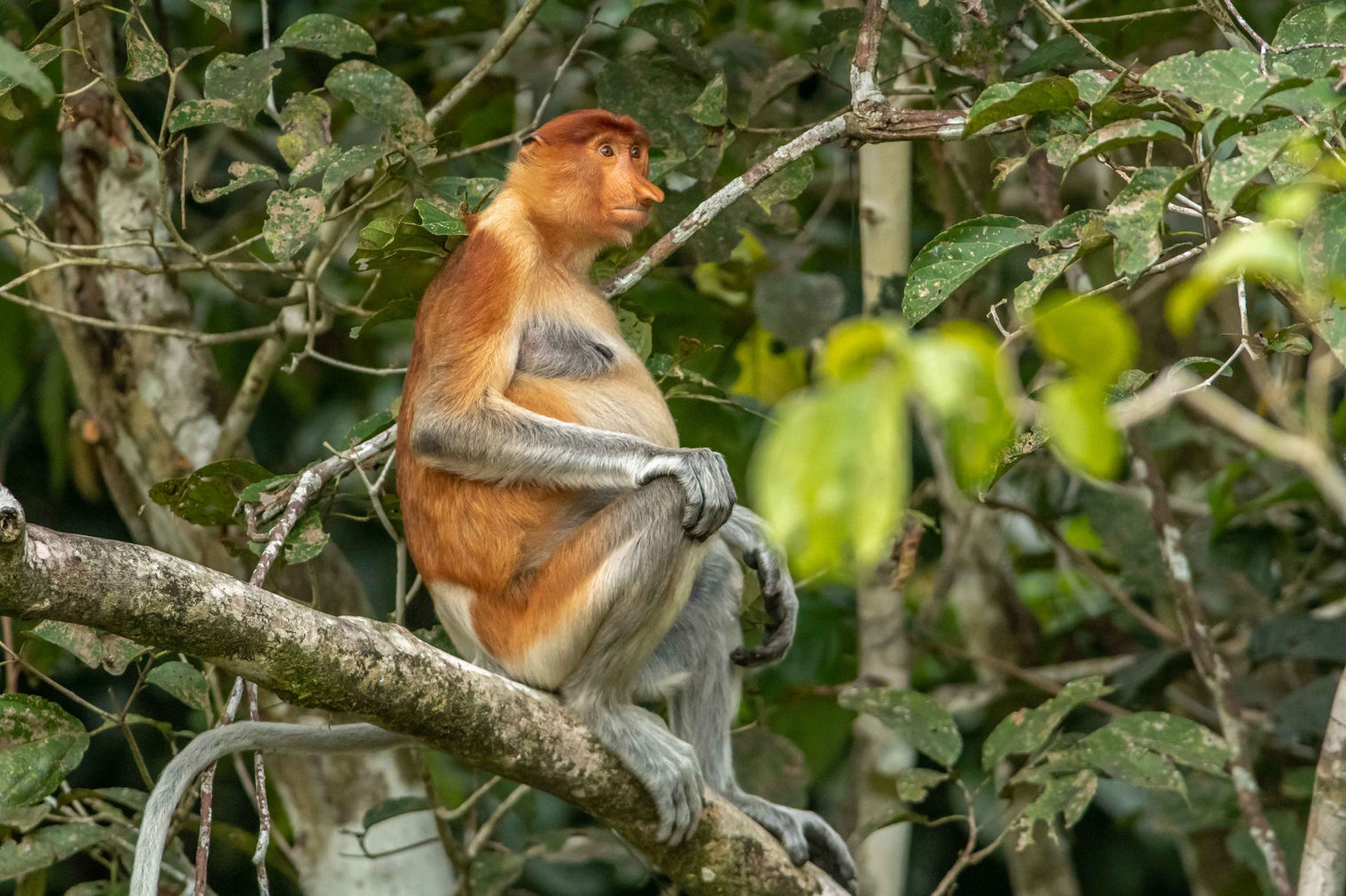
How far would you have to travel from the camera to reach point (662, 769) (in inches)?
104

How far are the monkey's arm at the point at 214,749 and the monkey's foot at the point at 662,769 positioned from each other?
1.36ft

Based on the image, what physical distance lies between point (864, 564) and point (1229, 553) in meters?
3.60

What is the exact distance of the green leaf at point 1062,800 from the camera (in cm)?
280

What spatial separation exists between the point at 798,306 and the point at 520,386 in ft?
3.70

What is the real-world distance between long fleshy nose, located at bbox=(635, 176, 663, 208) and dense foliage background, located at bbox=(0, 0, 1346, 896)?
0.71 ft

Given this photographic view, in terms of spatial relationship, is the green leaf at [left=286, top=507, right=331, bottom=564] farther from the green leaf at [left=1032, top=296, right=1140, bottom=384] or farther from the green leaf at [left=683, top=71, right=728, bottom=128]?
the green leaf at [left=1032, top=296, right=1140, bottom=384]

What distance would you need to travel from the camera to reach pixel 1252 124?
180cm

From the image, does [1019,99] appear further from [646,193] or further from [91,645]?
[91,645]

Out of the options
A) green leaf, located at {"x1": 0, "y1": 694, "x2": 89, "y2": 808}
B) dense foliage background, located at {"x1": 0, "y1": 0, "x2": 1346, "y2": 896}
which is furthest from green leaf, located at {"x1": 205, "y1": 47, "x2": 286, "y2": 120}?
green leaf, located at {"x1": 0, "y1": 694, "x2": 89, "y2": 808}

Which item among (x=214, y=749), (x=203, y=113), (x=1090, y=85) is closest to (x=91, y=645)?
(x=214, y=749)

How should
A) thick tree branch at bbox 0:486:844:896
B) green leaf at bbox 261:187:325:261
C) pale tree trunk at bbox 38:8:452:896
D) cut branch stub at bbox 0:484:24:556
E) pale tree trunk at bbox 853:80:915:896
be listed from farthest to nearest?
1. pale tree trunk at bbox 853:80:915:896
2. pale tree trunk at bbox 38:8:452:896
3. green leaf at bbox 261:187:325:261
4. thick tree branch at bbox 0:486:844:896
5. cut branch stub at bbox 0:484:24:556

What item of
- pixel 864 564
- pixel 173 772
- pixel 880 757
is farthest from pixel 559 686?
pixel 864 564

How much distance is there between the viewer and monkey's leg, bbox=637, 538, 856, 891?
10.2ft

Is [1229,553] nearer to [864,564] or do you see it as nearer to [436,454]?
[436,454]
